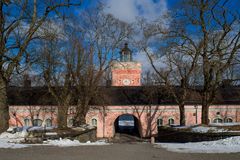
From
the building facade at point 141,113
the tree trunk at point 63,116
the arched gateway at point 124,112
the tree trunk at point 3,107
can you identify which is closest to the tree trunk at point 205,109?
the tree trunk at point 63,116

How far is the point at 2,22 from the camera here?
17203mm

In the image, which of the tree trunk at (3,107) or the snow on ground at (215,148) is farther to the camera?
the tree trunk at (3,107)

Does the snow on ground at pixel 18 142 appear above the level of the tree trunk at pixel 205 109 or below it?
below

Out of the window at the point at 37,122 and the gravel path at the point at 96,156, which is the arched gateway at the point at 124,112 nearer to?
the window at the point at 37,122

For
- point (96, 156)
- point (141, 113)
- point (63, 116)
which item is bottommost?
point (96, 156)

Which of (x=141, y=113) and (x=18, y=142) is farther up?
(x=141, y=113)

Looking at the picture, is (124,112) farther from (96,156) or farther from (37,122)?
(96,156)

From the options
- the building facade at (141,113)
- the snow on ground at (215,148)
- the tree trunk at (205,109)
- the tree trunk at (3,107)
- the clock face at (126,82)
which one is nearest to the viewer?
the snow on ground at (215,148)

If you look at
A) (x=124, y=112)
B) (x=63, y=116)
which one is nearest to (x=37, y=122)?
(x=124, y=112)

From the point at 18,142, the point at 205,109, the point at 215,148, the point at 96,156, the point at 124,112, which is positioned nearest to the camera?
the point at 96,156

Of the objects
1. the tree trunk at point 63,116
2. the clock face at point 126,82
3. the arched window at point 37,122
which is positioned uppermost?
the clock face at point 126,82

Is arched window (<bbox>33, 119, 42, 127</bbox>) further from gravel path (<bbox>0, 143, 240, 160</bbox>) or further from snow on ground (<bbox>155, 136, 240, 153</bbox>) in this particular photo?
snow on ground (<bbox>155, 136, 240, 153</bbox>)

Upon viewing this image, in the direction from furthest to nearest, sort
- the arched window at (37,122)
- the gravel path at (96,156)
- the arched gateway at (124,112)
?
the arched window at (37,122) → the arched gateway at (124,112) → the gravel path at (96,156)

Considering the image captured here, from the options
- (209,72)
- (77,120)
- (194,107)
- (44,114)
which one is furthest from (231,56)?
(44,114)
